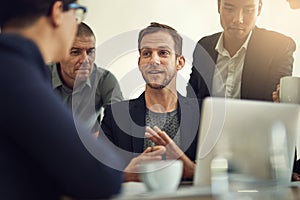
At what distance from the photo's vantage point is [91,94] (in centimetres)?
266

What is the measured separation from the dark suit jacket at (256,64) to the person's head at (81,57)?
602 mm

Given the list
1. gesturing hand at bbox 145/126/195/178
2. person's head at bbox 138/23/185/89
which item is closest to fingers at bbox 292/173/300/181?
gesturing hand at bbox 145/126/195/178

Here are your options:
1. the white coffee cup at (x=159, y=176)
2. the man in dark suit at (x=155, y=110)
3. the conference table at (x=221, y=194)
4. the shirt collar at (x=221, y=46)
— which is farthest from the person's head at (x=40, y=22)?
the shirt collar at (x=221, y=46)

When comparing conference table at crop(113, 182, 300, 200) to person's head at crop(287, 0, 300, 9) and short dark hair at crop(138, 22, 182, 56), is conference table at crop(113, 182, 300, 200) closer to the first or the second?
short dark hair at crop(138, 22, 182, 56)

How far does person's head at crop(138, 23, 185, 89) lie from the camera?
8.60 feet

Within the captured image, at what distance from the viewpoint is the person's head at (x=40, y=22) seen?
0.96 metres

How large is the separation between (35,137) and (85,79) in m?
1.86

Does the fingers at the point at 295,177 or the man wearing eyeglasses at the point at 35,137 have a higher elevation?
the man wearing eyeglasses at the point at 35,137

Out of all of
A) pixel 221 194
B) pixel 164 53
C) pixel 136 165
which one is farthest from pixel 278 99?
pixel 221 194

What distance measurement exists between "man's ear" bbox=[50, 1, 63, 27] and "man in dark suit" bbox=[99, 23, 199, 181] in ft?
4.46

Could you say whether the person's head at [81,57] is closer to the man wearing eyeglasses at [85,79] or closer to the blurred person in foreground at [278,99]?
the man wearing eyeglasses at [85,79]

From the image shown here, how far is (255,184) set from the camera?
152 centimetres

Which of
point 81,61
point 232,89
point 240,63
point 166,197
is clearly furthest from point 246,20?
point 166,197

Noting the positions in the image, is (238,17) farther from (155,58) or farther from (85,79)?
(85,79)
